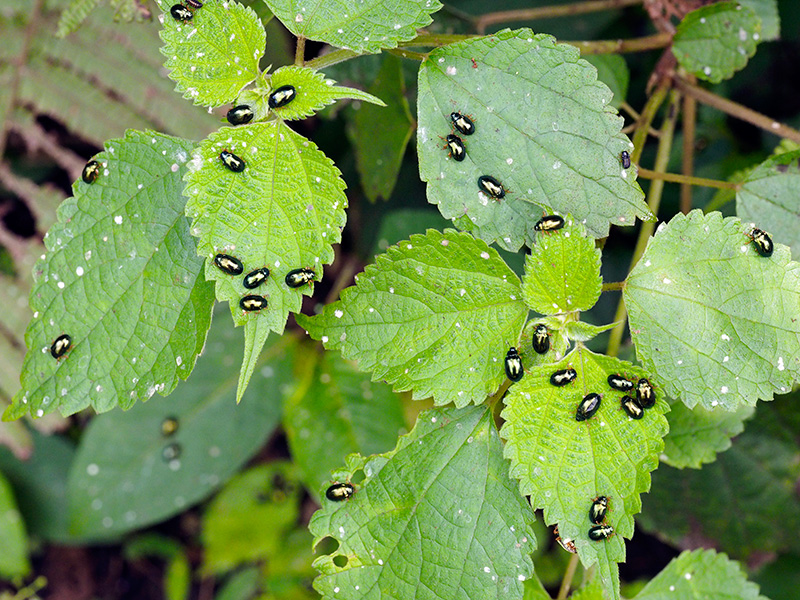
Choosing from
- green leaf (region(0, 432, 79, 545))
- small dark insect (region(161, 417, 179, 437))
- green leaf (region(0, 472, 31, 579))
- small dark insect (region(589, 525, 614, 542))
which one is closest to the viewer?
small dark insect (region(589, 525, 614, 542))

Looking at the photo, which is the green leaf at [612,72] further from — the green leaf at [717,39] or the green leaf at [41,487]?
the green leaf at [41,487]

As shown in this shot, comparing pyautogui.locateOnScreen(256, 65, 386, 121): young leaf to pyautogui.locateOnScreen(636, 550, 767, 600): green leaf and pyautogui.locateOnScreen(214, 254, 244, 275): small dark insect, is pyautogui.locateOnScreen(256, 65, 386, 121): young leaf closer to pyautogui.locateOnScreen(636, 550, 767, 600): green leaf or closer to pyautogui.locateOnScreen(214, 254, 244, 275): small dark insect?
pyautogui.locateOnScreen(214, 254, 244, 275): small dark insect

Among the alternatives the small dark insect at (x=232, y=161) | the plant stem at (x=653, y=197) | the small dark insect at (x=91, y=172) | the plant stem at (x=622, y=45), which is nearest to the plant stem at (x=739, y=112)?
the plant stem at (x=653, y=197)

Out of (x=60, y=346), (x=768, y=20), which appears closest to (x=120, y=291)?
(x=60, y=346)

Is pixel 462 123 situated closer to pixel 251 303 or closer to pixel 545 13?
pixel 251 303

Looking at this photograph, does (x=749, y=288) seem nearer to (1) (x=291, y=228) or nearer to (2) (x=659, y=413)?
(2) (x=659, y=413)

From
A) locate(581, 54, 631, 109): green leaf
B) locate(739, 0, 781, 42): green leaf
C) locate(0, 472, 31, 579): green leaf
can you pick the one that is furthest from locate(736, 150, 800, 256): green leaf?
locate(0, 472, 31, 579): green leaf
